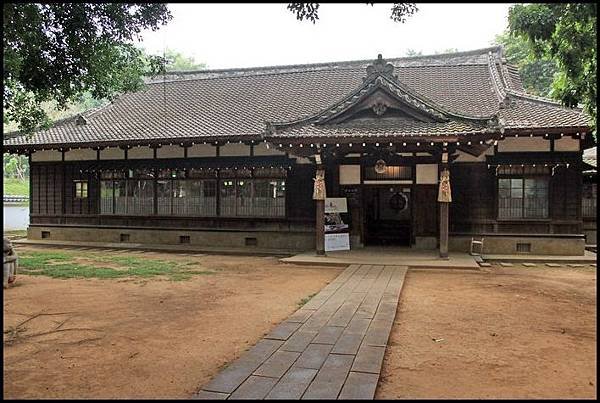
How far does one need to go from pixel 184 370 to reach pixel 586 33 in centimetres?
631

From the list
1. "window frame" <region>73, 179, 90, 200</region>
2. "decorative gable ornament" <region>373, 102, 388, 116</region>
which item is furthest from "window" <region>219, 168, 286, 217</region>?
"window frame" <region>73, 179, 90, 200</region>

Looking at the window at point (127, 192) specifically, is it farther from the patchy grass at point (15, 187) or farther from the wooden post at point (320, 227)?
the patchy grass at point (15, 187)

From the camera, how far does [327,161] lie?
612 inches

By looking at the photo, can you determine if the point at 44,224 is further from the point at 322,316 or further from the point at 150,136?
the point at 322,316

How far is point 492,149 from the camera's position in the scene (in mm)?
14406

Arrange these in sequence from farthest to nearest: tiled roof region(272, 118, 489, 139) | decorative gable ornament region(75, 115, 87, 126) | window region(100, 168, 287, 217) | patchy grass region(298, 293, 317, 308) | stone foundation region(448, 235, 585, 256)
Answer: decorative gable ornament region(75, 115, 87, 126)
window region(100, 168, 287, 217)
stone foundation region(448, 235, 585, 256)
tiled roof region(272, 118, 489, 139)
patchy grass region(298, 293, 317, 308)

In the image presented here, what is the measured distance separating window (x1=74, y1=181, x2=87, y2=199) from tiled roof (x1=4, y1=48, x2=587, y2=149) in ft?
6.27

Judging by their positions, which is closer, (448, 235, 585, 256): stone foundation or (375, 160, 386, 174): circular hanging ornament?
(448, 235, 585, 256): stone foundation

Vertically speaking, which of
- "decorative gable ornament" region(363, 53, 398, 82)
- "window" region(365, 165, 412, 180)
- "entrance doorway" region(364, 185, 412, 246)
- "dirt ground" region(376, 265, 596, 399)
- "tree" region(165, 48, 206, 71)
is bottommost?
"dirt ground" region(376, 265, 596, 399)

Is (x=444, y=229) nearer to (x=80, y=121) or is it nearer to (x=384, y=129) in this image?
(x=384, y=129)

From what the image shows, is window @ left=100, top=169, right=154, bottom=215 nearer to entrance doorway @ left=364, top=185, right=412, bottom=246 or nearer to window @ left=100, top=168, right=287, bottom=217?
window @ left=100, top=168, right=287, bottom=217

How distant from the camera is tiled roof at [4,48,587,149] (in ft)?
51.4

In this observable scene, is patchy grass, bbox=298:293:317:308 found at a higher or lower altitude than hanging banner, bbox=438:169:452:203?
lower

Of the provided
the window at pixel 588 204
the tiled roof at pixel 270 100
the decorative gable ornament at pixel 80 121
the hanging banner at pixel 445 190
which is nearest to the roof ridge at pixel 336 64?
the tiled roof at pixel 270 100
